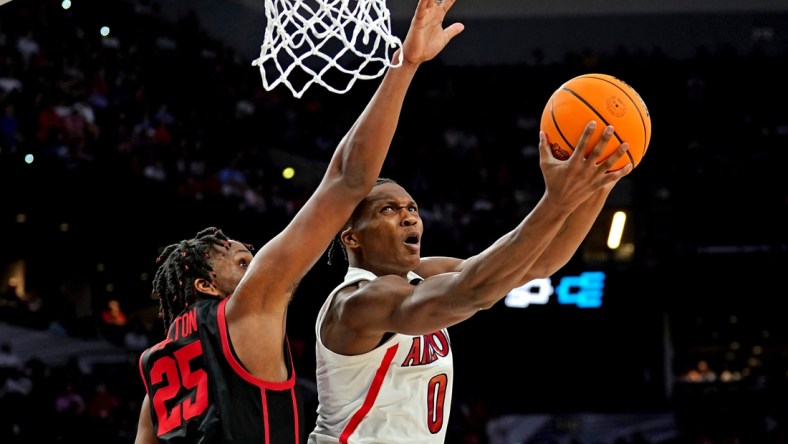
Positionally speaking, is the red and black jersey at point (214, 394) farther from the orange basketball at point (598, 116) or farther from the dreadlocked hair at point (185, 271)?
the orange basketball at point (598, 116)

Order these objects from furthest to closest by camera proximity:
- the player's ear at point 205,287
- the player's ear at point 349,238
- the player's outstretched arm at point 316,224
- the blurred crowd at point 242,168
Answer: the blurred crowd at point 242,168
the player's ear at point 349,238
the player's ear at point 205,287
the player's outstretched arm at point 316,224

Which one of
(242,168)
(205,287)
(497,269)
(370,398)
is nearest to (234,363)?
(205,287)

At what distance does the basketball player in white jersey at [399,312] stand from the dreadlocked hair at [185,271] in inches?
15.7

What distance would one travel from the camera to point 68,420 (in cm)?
905

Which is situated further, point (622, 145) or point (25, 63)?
point (25, 63)

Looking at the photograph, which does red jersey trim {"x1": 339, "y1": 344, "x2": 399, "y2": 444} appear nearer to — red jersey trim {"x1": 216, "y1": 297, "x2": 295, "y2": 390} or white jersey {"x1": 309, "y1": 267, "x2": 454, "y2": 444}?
white jersey {"x1": 309, "y1": 267, "x2": 454, "y2": 444}

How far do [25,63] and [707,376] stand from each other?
8.30 metres

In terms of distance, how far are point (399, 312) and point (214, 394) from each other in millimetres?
540

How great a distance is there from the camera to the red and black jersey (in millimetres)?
2703


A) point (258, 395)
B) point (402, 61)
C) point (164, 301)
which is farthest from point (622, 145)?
point (164, 301)

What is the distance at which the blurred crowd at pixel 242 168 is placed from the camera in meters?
9.66

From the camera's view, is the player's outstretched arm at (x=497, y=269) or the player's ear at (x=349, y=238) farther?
the player's ear at (x=349, y=238)

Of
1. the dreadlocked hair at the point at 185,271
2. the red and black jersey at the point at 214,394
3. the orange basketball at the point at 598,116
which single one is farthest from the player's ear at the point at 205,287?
the orange basketball at the point at 598,116

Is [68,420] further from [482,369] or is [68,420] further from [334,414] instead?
[334,414]
